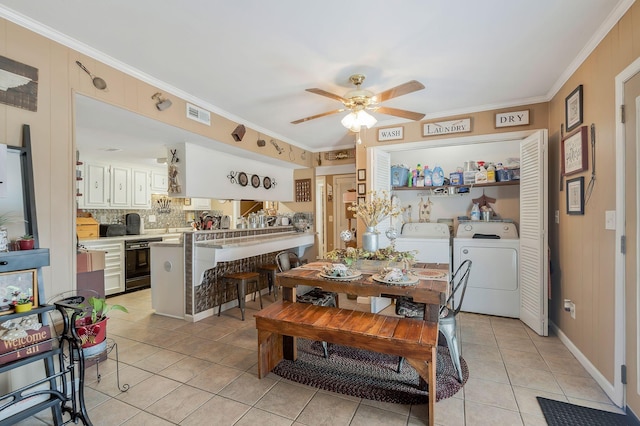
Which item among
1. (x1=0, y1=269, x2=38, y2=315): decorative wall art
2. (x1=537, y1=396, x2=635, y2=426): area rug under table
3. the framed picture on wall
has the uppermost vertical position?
the framed picture on wall

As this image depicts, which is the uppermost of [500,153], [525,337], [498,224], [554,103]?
[554,103]

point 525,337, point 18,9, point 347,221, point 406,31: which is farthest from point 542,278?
point 18,9

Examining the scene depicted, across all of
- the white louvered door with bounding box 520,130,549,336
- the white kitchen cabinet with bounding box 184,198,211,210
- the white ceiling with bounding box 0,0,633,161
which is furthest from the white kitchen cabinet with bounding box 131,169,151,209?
the white louvered door with bounding box 520,130,549,336

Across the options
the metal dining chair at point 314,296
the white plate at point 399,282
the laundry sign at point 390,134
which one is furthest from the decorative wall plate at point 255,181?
the white plate at point 399,282

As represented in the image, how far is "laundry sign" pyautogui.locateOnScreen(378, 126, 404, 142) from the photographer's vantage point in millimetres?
3896

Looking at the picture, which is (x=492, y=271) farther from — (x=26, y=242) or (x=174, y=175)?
(x=26, y=242)

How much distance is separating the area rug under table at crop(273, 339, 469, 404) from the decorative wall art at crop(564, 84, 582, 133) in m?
2.21

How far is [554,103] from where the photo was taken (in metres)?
3.06

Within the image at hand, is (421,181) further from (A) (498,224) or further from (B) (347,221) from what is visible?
(B) (347,221)

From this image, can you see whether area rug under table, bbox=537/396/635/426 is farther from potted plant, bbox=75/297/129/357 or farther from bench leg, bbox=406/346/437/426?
potted plant, bbox=75/297/129/357

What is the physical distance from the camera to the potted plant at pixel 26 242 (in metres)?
1.79

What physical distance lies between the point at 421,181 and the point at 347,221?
1.92 m

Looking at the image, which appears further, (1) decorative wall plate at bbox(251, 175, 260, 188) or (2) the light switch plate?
(1) decorative wall plate at bbox(251, 175, 260, 188)

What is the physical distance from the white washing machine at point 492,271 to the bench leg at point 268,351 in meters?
2.48
